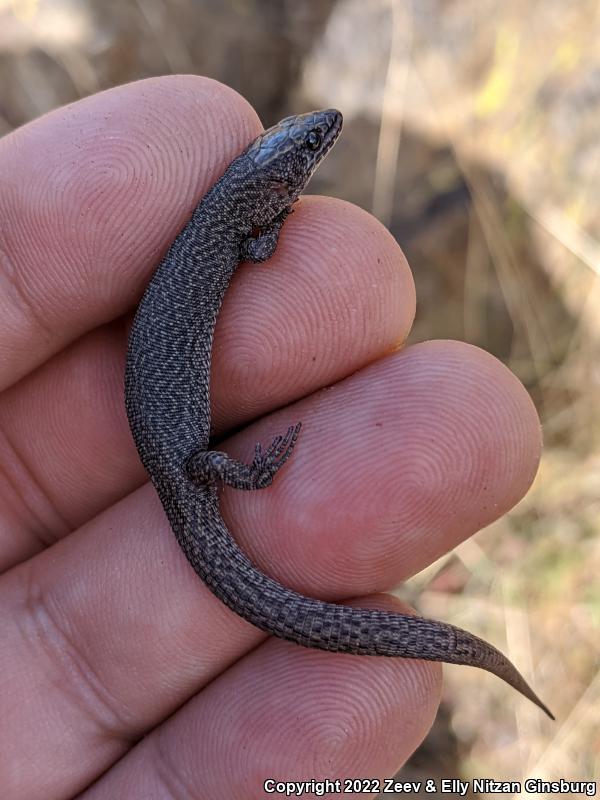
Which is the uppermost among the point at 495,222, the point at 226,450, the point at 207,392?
the point at 207,392

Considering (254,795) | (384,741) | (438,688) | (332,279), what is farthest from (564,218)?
(254,795)

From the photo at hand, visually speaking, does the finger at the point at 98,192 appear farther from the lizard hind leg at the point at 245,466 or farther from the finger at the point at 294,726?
the finger at the point at 294,726

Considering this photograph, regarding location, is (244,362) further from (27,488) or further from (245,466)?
(27,488)

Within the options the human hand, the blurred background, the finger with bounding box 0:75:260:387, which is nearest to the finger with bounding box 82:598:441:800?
the human hand

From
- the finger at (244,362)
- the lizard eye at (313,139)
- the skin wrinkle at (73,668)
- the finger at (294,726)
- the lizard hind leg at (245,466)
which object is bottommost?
the finger at (294,726)

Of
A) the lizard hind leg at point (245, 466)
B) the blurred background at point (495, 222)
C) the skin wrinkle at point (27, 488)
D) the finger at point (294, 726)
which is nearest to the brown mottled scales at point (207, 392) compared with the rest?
the lizard hind leg at point (245, 466)

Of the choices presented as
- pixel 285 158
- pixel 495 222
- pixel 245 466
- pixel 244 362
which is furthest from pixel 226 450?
pixel 495 222
